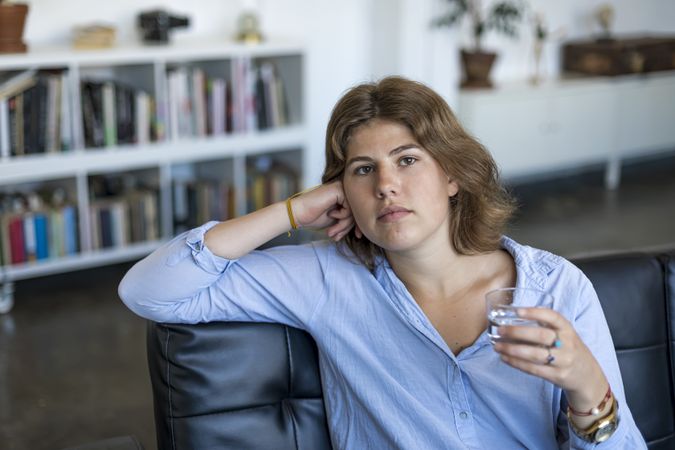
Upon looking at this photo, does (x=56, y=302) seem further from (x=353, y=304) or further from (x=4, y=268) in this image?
(x=353, y=304)

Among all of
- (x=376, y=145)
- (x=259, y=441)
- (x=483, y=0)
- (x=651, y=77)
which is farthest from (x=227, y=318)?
(x=651, y=77)

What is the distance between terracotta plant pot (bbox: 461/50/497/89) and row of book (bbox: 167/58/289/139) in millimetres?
1250

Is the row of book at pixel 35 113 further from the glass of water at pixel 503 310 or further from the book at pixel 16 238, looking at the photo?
the glass of water at pixel 503 310

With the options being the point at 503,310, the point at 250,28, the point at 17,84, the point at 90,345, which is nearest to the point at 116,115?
the point at 17,84

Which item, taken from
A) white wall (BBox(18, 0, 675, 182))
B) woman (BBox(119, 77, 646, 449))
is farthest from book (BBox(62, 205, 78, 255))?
woman (BBox(119, 77, 646, 449))

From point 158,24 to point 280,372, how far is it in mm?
3098

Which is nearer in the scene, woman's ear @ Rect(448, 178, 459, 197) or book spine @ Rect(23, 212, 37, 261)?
woman's ear @ Rect(448, 178, 459, 197)

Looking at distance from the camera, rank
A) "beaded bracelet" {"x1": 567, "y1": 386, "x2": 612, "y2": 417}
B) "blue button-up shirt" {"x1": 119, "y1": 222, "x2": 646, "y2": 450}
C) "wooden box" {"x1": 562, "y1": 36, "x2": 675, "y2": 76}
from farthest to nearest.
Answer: "wooden box" {"x1": 562, "y1": 36, "x2": 675, "y2": 76}, "blue button-up shirt" {"x1": 119, "y1": 222, "x2": 646, "y2": 450}, "beaded bracelet" {"x1": 567, "y1": 386, "x2": 612, "y2": 417}

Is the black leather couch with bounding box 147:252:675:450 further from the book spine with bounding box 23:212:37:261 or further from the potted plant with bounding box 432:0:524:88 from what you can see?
the potted plant with bounding box 432:0:524:88

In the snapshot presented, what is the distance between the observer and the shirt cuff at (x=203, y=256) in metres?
1.67

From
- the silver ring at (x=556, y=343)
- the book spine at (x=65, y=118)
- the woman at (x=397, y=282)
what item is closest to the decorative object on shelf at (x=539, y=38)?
the book spine at (x=65, y=118)

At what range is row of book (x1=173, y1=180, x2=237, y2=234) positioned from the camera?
4.68m

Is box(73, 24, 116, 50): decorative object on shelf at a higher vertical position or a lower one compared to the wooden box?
higher

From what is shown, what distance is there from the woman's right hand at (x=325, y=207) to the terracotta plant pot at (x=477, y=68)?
3898 mm
